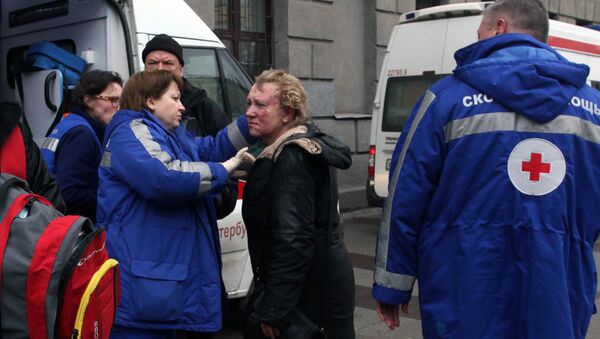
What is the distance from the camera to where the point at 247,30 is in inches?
439

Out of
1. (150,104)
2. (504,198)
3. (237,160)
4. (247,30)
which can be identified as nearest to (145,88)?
(150,104)

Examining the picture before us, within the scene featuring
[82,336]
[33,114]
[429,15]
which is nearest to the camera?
[82,336]

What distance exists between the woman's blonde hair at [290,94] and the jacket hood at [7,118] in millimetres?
953

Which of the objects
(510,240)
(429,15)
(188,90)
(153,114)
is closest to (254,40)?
(429,15)

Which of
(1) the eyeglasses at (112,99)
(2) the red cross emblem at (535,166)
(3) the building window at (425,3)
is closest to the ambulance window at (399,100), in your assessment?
(1) the eyeglasses at (112,99)

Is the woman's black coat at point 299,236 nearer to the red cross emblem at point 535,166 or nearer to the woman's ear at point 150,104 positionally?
the woman's ear at point 150,104

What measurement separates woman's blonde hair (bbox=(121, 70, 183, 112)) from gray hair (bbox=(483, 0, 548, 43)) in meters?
1.29

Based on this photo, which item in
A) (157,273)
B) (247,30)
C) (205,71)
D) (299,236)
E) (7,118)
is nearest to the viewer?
(7,118)

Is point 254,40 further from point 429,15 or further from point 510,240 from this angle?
point 510,240

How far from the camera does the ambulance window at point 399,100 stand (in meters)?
8.64

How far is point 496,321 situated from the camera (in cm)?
224

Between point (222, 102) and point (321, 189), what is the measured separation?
2441mm

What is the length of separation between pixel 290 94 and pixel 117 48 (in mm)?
1975

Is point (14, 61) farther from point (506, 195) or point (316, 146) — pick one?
point (506, 195)
